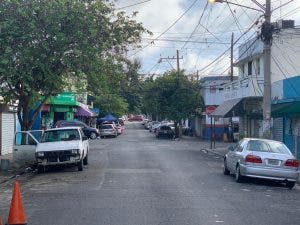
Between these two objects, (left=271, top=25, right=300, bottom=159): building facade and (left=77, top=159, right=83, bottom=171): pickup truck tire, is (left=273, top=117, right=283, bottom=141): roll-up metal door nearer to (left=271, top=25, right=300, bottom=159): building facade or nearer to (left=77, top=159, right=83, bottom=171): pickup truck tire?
(left=271, top=25, right=300, bottom=159): building facade

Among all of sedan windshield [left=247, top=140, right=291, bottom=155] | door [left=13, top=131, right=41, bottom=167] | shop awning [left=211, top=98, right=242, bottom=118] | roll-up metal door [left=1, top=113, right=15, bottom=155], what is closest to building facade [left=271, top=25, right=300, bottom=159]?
shop awning [left=211, top=98, right=242, bottom=118]

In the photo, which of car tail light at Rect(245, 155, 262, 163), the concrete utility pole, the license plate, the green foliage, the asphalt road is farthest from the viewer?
the green foliage

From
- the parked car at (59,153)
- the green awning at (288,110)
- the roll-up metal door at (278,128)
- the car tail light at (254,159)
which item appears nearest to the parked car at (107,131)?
the roll-up metal door at (278,128)

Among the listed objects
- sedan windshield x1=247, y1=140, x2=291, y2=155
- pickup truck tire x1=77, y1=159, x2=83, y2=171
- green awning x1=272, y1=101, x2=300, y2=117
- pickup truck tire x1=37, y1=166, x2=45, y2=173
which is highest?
green awning x1=272, y1=101, x2=300, y2=117

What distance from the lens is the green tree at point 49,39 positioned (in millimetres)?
21219

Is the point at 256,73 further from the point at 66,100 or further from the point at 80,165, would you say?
the point at 66,100

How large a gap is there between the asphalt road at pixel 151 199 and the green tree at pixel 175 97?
39413mm

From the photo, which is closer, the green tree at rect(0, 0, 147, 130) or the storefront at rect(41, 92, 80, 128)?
the green tree at rect(0, 0, 147, 130)

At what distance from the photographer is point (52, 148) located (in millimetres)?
22219

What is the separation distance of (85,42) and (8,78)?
3095mm

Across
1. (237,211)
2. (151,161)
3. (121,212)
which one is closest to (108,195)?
(121,212)

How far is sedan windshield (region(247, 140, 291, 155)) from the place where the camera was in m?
18.8

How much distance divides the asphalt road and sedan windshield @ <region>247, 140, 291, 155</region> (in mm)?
1091

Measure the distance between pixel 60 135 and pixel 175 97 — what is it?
130 ft
